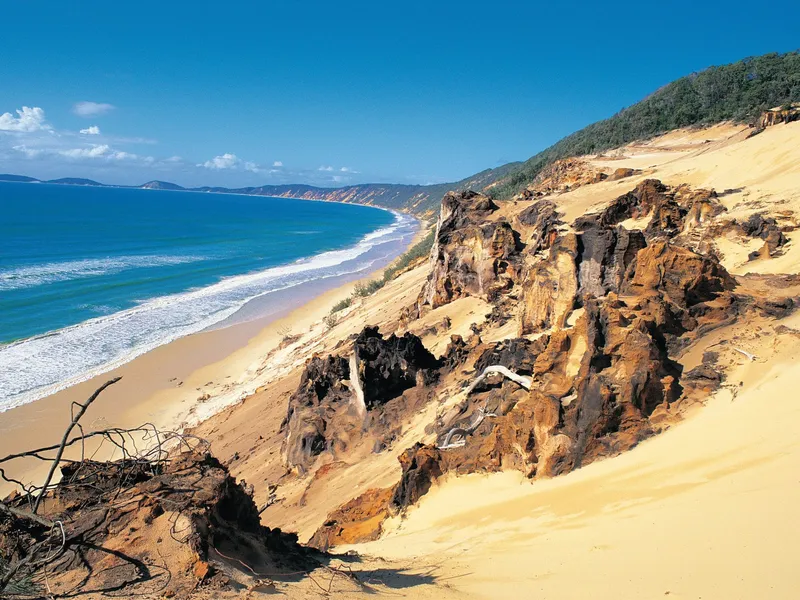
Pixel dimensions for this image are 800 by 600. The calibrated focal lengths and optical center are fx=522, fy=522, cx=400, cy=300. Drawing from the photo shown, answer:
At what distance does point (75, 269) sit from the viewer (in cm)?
4825

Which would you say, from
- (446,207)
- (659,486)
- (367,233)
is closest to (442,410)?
(659,486)

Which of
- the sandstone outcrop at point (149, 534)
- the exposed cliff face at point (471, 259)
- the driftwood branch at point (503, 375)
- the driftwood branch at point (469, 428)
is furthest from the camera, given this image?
the exposed cliff face at point (471, 259)

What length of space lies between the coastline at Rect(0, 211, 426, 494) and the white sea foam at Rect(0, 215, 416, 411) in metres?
0.92

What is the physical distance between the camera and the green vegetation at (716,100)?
45.1 meters

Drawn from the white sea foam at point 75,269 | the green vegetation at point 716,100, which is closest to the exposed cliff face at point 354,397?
the white sea foam at point 75,269

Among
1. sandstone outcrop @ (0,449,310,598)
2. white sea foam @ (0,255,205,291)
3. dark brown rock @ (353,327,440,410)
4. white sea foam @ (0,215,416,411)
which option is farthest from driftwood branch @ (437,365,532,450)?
white sea foam @ (0,255,205,291)

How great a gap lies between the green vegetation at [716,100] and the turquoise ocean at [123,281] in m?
26.1

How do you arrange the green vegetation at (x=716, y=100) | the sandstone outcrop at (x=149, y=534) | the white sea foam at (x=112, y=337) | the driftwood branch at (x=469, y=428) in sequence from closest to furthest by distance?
the sandstone outcrop at (x=149, y=534) < the driftwood branch at (x=469, y=428) < the white sea foam at (x=112, y=337) < the green vegetation at (x=716, y=100)

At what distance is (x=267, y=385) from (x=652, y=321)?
16.1 meters

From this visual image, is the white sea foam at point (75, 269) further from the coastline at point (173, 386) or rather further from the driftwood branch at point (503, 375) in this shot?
the driftwood branch at point (503, 375)

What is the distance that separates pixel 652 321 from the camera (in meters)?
9.88

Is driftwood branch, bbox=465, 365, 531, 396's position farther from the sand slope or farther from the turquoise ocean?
the turquoise ocean

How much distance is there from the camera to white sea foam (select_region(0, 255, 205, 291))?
42556mm

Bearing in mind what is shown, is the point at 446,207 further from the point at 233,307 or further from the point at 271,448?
the point at 233,307
